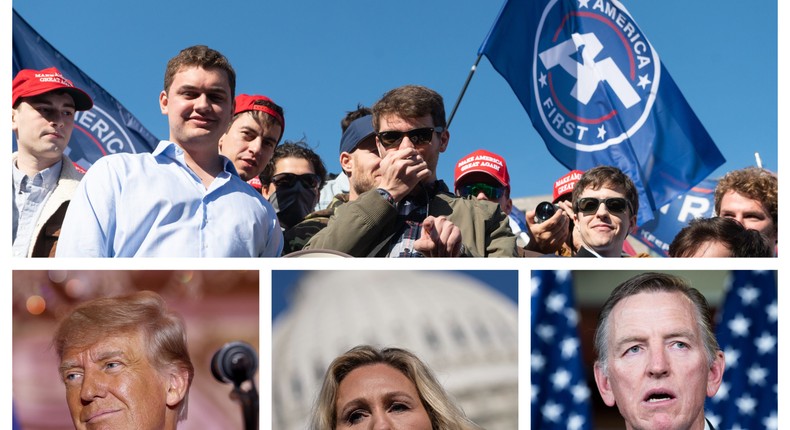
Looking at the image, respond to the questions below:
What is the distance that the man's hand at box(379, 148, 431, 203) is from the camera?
399cm

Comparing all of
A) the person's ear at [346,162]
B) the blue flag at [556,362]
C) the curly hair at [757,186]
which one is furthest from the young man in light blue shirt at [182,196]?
the curly hair at [757,186]

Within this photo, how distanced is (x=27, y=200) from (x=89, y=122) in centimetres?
252

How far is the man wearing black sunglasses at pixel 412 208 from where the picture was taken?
152 inches

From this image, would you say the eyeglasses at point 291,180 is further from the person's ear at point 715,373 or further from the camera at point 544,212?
the person's ear at point 715,373

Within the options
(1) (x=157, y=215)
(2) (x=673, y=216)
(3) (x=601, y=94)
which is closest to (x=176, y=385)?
(1) (x=157, y=215)

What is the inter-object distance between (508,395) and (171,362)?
1125 mm

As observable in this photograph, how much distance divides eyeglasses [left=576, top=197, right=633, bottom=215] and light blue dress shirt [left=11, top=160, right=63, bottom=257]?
2303 mm

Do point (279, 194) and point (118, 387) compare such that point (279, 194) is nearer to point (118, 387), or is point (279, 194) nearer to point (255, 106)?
point (255, 106)

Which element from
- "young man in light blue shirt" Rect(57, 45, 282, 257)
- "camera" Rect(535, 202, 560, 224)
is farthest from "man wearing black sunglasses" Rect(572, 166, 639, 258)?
"young man in light blue shirt" Rect(57, 45, 282, 257)

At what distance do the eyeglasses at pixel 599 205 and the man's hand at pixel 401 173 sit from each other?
34.3 inches

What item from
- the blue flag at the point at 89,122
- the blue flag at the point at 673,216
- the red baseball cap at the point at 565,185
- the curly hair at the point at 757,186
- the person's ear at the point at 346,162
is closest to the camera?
the person's ear at the point at 346,162

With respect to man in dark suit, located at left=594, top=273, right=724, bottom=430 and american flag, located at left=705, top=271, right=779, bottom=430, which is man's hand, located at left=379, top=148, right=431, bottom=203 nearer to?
man in dark suit, located at left=594, top=273, right=724, bottom=430

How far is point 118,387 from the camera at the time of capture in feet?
11.3
